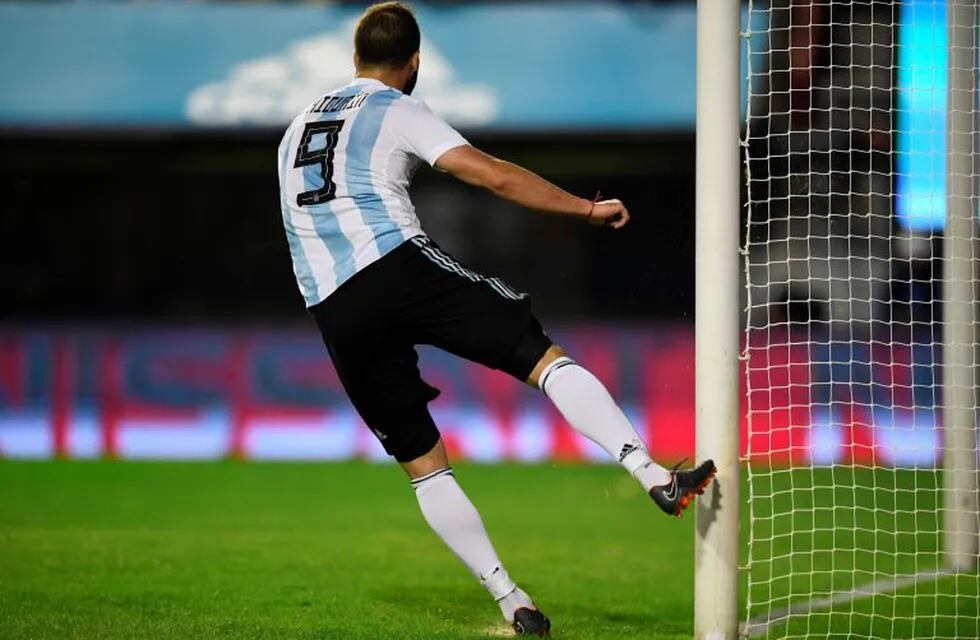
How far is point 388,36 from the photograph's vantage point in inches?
184

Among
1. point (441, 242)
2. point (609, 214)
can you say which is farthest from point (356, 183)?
point (441, 242)

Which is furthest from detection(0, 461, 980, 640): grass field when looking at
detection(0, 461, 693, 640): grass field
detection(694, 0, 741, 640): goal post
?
detection(694, 0, 741, 640): goal post

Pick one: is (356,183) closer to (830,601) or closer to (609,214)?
(609,214)

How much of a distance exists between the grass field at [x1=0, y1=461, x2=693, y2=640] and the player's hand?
1449 mm

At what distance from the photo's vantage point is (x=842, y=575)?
22.0 feet

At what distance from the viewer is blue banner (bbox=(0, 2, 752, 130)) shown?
41.0 ft

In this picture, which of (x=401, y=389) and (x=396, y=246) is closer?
(x=396, y=246)

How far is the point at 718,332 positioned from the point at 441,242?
30.0ft

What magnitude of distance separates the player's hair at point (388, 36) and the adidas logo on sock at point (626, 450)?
1.44 metres

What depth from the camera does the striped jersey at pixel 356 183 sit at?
4570mm

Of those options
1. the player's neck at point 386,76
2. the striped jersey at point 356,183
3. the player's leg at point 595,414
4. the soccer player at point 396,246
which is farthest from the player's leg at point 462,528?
the player's neck at point 386,76

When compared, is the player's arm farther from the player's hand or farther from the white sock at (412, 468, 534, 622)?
the white sock at (412, 468, 534, 622)

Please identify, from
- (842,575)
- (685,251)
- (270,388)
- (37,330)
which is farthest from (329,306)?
(37,330)

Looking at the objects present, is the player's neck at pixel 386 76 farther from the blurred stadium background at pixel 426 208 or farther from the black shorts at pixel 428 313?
the blurred stadium background at pixel 426 208
